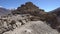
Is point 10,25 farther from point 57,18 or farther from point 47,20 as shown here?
point 57,18

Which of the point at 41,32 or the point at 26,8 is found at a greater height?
the point at 26,8

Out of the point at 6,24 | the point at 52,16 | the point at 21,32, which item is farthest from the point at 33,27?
the point at 52,16

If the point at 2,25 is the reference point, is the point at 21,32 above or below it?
below

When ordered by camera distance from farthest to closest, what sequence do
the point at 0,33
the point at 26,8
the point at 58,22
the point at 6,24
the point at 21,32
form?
the point at 26,8 → the point at 58,22 → the point at 6,24 → the point at 21,32 → the point at 0,33

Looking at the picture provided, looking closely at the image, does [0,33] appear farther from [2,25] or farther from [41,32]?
[41,32]

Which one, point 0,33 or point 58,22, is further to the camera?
point 58,22

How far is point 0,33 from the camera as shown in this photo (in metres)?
11.8

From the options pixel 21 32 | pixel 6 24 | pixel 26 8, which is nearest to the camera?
pixel 21 32

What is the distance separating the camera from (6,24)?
1345cm

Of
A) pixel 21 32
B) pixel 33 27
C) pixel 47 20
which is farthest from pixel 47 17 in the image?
pixel 21 32

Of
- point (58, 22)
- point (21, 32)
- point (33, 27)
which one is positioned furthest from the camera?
point (58, 22)

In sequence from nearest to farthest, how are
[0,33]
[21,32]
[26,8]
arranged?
1. [0,33]
2. [21,32]
3. [26,8]

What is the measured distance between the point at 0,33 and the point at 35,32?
446cm

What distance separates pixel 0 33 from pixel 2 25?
1462 millimetres
